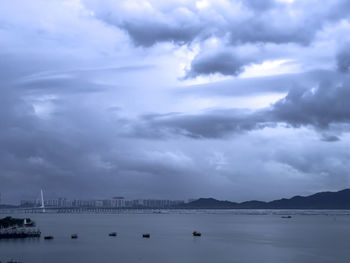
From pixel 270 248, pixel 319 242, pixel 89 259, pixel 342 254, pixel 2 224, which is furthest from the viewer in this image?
pixel 2 224

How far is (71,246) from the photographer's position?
67.0m

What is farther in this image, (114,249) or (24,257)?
(114,249)

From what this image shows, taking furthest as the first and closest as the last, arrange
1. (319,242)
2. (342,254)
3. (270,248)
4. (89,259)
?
(319,242) → (270,248) → (342,254) → (89,259)

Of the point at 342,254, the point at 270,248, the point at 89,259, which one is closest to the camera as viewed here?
the point at 89,259

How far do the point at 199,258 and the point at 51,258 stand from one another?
16.6 meters

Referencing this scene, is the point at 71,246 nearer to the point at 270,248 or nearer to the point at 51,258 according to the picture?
the point at 51,258

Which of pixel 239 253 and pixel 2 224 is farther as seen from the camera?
pixel 2 224

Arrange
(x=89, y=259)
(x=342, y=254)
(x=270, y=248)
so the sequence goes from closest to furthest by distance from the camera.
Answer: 1. (x=89, y=259)
2. (x=342, y=254)
3. (x=270, y=248)

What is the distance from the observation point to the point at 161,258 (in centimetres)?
5434

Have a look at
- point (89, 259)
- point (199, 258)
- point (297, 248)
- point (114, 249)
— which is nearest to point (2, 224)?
point (114, 249)

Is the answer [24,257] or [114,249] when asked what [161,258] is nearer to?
[114,249]

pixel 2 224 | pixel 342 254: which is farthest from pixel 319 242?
pixel 2 224

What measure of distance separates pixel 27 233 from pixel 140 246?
23.1 m

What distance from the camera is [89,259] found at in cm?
5375
